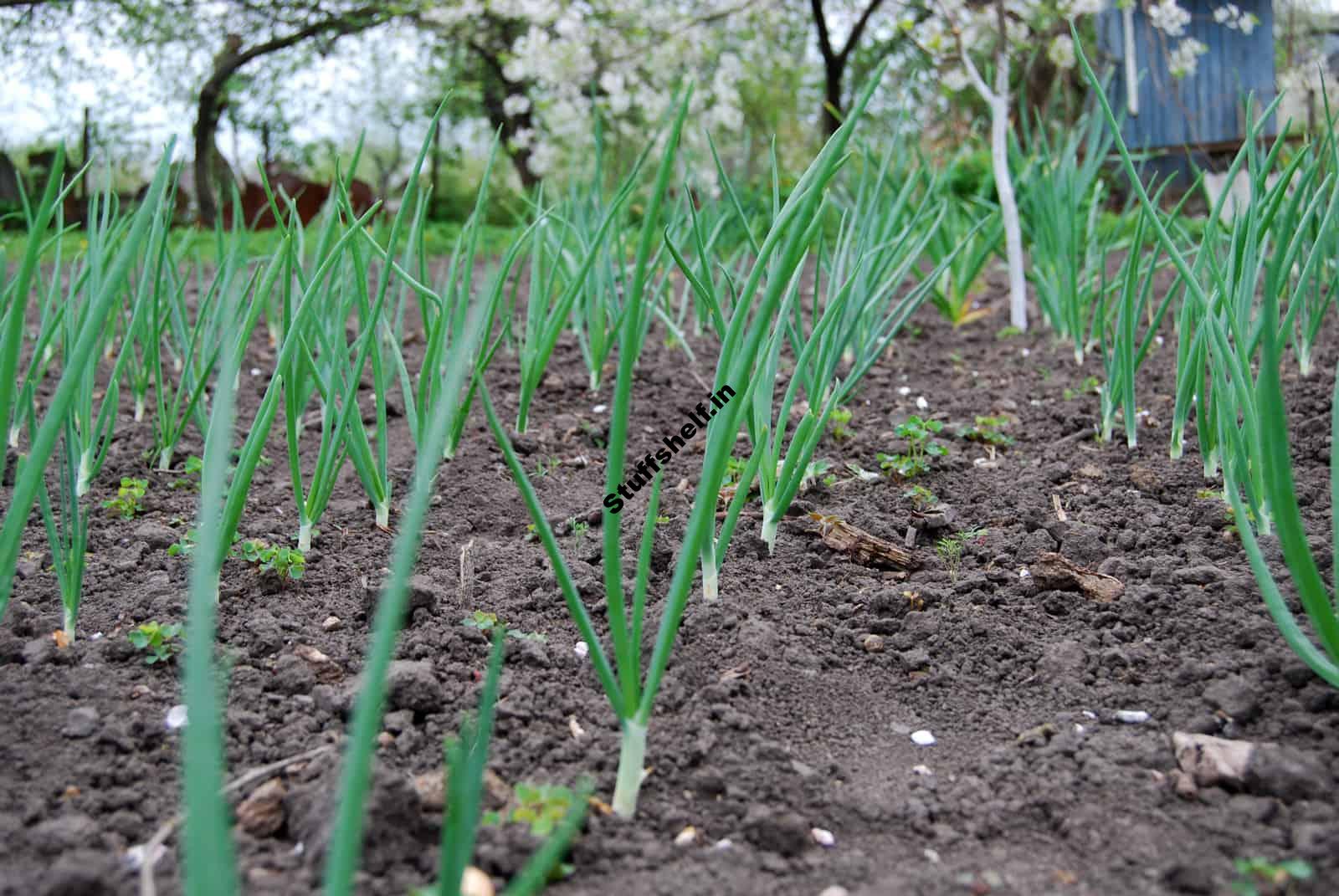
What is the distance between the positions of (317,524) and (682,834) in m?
0.91

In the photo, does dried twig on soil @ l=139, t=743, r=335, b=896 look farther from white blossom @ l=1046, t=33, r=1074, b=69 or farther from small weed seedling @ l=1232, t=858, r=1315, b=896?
white blossom @ l=1046, t=33, r=1074, b=69

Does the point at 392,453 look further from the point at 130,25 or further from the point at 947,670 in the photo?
the point at 130,25

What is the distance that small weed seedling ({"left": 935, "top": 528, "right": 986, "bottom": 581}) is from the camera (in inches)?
56.2

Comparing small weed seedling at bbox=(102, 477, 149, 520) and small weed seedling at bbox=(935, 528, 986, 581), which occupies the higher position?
Answer: small weed seedling at bbox=(102, 477, 149, 520)

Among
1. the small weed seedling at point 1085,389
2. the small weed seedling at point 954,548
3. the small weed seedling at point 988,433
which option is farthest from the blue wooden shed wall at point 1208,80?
the small weed seedling at point 954,548

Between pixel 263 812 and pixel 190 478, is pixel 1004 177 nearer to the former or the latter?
pixel 190 478

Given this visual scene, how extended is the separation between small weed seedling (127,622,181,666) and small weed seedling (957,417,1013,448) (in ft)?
4.42

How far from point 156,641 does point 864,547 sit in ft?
2.89

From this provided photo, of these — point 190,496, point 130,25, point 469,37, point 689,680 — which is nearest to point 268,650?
point 689,680

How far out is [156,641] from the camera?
44.7 inches

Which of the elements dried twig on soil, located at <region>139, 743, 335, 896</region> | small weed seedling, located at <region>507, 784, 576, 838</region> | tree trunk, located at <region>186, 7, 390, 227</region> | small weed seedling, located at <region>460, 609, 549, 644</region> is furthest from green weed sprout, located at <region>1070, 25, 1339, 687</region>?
tree trunk, located at <region>186, 7, 390, 227</region>

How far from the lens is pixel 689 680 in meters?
1.13

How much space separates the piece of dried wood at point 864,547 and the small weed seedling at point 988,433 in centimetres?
53

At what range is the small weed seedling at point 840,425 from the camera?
1.97 m
